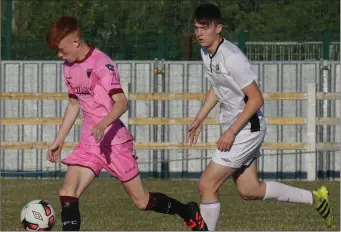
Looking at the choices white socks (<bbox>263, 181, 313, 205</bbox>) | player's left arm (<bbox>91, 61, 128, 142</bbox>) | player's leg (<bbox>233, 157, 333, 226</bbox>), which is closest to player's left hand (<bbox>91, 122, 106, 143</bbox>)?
player's left arm (<bbox>91, 61, 128, 142</bbox>)

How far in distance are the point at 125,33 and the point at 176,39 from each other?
6.22 ft

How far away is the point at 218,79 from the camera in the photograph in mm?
10055

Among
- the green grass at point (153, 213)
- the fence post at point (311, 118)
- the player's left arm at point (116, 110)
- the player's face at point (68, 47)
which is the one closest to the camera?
the player's left arm at point (116, 110)

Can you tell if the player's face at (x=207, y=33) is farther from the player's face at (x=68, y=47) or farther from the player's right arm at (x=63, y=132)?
the player's right arm at (x=63, y=132)

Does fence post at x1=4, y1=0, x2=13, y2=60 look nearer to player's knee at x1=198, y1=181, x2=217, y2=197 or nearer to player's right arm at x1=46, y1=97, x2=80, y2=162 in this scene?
player's right arm at x1=46, y1=97, x2=80, y2=162

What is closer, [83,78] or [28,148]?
[83,78]

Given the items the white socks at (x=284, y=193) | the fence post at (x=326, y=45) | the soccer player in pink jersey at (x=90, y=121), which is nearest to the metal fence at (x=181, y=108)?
the fence post at (x=326, y=45)

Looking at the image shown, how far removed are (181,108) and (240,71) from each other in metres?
13.9

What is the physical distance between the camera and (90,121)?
10.0 m

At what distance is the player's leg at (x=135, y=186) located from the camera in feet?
33.0

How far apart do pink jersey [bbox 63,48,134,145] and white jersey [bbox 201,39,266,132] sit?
0.76 meters

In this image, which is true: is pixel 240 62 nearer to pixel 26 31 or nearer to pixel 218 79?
A: pixel 218 79

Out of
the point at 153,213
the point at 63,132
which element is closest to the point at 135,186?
the point at 63,132

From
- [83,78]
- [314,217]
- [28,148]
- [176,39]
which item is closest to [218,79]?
[83,78]
